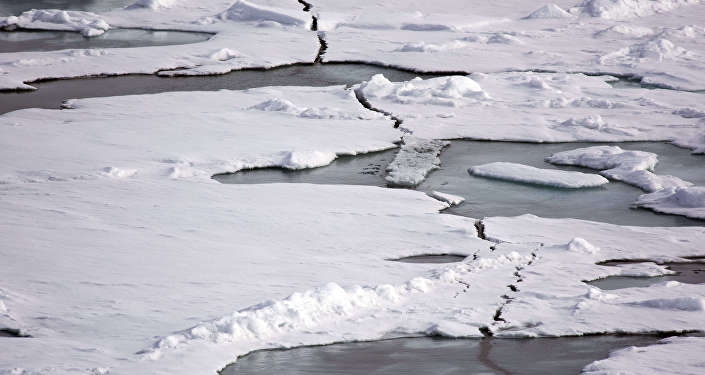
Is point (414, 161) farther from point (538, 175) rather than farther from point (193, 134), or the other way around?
point (193, 134)

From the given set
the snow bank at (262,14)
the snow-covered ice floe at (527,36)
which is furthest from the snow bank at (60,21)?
the snow-covered ice floe at (527,36)

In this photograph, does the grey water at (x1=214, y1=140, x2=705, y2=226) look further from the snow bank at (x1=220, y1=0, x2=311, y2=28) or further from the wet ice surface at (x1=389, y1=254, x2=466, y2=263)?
the snow bank at (x1=220, y1=0, x2=311, y2=28)

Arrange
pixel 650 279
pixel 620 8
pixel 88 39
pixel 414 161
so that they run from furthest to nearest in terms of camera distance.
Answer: pixel 620 8 → pixel 88 39 → pixel 414 161 → pixel 650 279

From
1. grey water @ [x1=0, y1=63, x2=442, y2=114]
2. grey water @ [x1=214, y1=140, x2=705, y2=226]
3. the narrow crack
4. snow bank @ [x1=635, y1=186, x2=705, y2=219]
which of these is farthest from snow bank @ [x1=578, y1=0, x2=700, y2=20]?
snow bank @ [x1=635, y1=186, x2=705, y2=219]

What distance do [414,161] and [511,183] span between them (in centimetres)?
118

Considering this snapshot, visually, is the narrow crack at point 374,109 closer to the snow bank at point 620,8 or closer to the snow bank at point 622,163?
the snow bank at point 622,163

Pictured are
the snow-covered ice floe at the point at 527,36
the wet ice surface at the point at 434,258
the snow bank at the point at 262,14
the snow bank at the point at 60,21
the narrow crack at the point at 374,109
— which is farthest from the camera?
the snow bank at the point at 262,14

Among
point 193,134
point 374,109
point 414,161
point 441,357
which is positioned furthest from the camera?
point 374,109

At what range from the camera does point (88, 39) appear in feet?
54.1

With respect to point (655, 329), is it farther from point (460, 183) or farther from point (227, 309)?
point (460, 183)

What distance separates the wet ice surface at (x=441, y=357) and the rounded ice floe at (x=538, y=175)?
3549 mm

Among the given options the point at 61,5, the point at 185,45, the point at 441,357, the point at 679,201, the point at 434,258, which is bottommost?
the point at 441,357

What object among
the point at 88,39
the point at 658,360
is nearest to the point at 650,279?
the point at 658,360

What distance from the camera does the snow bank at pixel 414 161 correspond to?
9.42 metres
